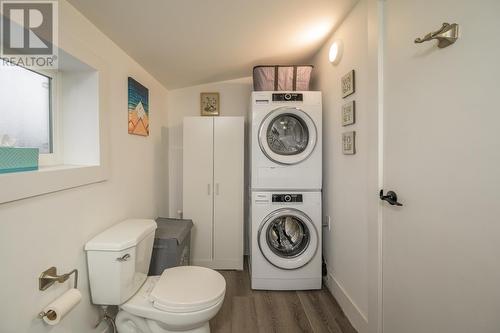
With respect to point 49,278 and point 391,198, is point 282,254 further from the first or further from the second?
point 49,278

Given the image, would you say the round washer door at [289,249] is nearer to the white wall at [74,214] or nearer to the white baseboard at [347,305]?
the white baseboard at [347,305]

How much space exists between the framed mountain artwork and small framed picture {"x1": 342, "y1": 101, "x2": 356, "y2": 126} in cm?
167

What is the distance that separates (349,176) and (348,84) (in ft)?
2.21

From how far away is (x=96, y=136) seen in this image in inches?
54.0

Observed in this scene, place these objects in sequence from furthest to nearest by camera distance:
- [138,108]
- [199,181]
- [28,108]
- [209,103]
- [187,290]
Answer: [209,103], [199,181], [138,108], [187,290], [28,108]

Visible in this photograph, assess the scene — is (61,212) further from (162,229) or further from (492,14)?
(492,14)

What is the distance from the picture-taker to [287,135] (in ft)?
7.29

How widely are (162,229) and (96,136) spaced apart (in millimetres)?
995

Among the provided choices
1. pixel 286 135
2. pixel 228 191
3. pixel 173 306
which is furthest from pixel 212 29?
pixel 173 306

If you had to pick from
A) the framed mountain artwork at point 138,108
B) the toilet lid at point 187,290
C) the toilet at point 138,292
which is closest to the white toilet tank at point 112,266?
the toilet at point 138,292

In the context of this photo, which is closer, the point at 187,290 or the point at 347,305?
the point at 187,290

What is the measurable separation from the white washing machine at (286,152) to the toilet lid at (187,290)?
0.89 meters

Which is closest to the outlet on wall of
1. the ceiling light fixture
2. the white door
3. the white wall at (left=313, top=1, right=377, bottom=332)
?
the white wall at (left=313, top=1, right=377, bottom=332)

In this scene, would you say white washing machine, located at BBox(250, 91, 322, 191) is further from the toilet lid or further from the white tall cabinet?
the toilet lid
